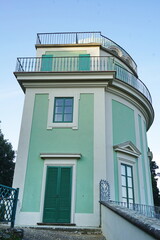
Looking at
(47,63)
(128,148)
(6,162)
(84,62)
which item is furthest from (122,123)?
(6,162)

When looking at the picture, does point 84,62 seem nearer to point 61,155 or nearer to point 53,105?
point 53,105

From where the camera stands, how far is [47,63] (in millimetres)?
12234

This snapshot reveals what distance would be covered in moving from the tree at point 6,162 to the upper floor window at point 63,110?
1260 cm

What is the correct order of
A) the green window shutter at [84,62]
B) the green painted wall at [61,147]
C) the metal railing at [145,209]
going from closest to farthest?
the green painted wall at [61,147] → the metal railing at [145,209] → the green window shutter at [84,62]

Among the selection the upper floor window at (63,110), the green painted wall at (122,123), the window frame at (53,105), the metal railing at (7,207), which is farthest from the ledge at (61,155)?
the metal railing at (7,207)

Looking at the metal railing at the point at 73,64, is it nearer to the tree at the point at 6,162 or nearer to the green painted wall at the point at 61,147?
the green painted wall at the point at 61,147

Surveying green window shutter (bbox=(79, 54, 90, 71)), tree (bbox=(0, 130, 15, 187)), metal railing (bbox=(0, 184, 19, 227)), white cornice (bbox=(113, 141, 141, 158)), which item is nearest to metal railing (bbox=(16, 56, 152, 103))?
green window shutter (bbox=(79, 54, 90, 71))

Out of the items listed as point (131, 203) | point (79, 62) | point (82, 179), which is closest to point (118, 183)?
point (131, 203)

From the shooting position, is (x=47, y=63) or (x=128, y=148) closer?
(x=128, y=148)

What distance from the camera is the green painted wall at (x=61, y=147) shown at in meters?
9.05

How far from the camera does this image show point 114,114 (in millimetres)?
11180

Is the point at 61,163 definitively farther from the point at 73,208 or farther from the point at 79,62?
the point at 79,62

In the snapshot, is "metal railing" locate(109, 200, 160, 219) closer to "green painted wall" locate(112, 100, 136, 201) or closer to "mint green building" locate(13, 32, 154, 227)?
"mint green building" locate(13, 32, 154, 227)

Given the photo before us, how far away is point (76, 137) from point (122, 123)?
264 cm
